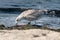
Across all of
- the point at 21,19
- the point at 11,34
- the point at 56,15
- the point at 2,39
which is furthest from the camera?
the point at 56,15

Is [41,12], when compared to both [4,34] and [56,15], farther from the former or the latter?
[4,34]

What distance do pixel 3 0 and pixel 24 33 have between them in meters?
10.8

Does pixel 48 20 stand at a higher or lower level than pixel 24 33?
lower

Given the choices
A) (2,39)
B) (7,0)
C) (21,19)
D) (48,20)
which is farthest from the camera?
(7,0)

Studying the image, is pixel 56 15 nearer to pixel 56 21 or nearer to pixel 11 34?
pixel 56 21

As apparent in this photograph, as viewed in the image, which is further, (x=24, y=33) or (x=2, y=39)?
(x=24, y=33)

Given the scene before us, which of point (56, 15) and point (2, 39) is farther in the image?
point (56, 15)

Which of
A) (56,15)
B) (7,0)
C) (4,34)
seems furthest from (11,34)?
(7,0)

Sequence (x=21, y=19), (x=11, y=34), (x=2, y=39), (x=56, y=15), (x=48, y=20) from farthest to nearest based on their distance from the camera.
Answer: (x=56, y=15) < (x=48, y=20) < (x=21, y=19) < (x=11, y=34) < (x=2, y=39)

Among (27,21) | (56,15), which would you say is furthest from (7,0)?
(27,21)

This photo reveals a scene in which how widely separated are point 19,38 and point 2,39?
296 millimetres

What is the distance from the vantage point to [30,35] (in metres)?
4.39

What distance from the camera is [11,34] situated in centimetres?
448

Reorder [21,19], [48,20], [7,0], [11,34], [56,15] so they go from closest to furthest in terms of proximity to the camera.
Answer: [11,34], [21,19], [48,20], [56,15], [7,0]
